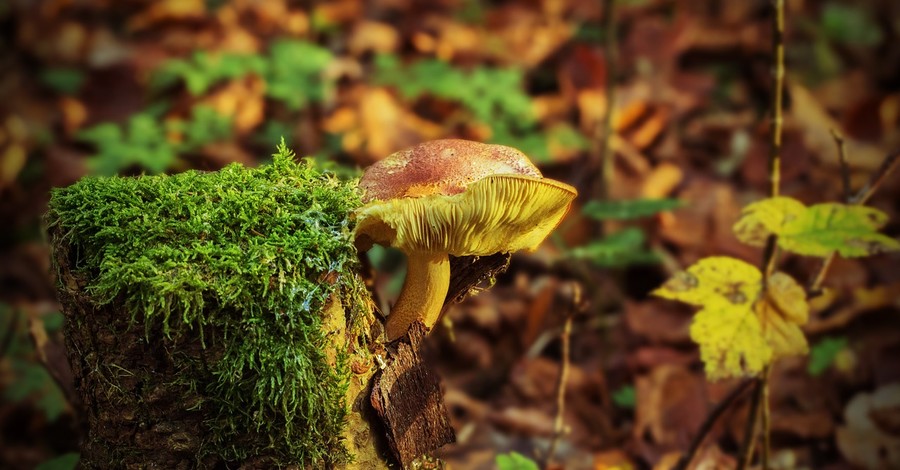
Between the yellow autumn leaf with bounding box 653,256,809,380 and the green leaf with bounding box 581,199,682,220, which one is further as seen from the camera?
the green leaf with bounding box 581,199,682,220

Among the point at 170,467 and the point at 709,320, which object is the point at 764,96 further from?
the point at 170,467

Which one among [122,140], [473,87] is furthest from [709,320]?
[122,140]

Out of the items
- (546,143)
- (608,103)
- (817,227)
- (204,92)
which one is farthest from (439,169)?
(204,92)

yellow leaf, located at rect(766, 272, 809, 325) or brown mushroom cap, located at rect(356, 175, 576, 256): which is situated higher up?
brown mushroom cap, located at rect(356, 175, 576, 256)

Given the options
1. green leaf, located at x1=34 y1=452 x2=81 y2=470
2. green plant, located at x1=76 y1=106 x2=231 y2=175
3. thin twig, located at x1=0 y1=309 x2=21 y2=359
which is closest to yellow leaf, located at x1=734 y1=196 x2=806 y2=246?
green leaf, located at x1=34 y1=452 x2=81 y2=470

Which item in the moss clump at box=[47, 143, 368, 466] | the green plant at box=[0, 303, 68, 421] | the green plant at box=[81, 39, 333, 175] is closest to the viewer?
the moss clump at box=[47, 143, 368, 466]

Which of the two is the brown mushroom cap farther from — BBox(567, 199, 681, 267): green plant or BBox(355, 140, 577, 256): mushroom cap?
BBox(567, 199, 681, 267): green plant
